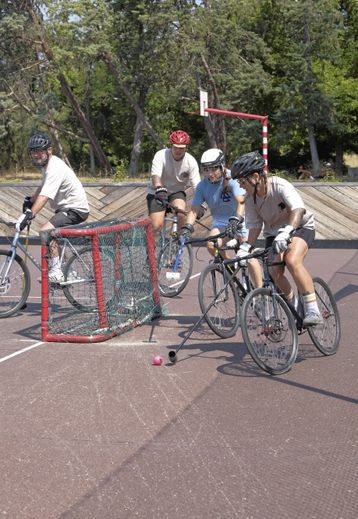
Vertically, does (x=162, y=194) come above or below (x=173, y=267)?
above

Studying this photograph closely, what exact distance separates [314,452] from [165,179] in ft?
19.6

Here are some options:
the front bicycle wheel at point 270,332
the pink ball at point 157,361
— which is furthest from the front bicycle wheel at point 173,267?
the front bicycle wheel at point 270,332

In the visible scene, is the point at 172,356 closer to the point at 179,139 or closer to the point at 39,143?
the point at 39,143

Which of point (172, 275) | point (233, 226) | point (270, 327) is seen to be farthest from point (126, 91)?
Answer: point (270, 327)

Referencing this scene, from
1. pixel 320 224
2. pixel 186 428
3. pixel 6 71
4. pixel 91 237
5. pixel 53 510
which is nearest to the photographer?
pixel 53 510

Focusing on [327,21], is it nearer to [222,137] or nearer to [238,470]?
[222,137]

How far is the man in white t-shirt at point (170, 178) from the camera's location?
9906 millimetres

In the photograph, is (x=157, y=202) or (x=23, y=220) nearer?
(x=23, y=220)

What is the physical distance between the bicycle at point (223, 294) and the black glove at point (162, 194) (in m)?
2.05

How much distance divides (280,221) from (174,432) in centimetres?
241

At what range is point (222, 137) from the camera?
52844mm

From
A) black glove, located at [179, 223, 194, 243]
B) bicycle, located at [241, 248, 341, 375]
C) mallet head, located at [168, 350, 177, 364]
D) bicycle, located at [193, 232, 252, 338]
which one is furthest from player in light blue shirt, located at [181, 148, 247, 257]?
bicycle, located at [241, 248, 341, 375]

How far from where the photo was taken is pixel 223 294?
754 centimetres

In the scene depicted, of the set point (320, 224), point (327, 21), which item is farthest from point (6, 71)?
point (320, 224)
